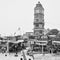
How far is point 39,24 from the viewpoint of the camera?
4253cm

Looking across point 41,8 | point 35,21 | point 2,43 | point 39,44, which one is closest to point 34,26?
point 35,21

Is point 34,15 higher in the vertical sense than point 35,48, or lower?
higher

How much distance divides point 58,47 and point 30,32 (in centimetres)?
2056

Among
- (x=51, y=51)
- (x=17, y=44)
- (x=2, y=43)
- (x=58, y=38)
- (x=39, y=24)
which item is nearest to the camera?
(x=51, y=51)

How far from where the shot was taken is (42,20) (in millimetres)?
43062

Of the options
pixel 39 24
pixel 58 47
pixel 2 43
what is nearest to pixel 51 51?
pixel 58 47

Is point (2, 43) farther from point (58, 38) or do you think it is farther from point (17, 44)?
point (58, 38)

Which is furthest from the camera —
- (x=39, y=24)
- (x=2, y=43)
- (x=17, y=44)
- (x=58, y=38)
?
(x=39, y=24)

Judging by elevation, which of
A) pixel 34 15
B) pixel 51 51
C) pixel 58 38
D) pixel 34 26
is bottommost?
pixel 51 51

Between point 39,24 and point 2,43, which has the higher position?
point 39,24

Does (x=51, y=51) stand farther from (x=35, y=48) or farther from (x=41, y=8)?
(x=41, y=8)

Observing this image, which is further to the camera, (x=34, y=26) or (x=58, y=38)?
(x=34, y=26)

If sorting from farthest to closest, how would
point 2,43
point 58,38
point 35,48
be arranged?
1. point 2,43
2. point 58,38
3. point 35,48

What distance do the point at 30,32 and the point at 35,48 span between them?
19.1m
